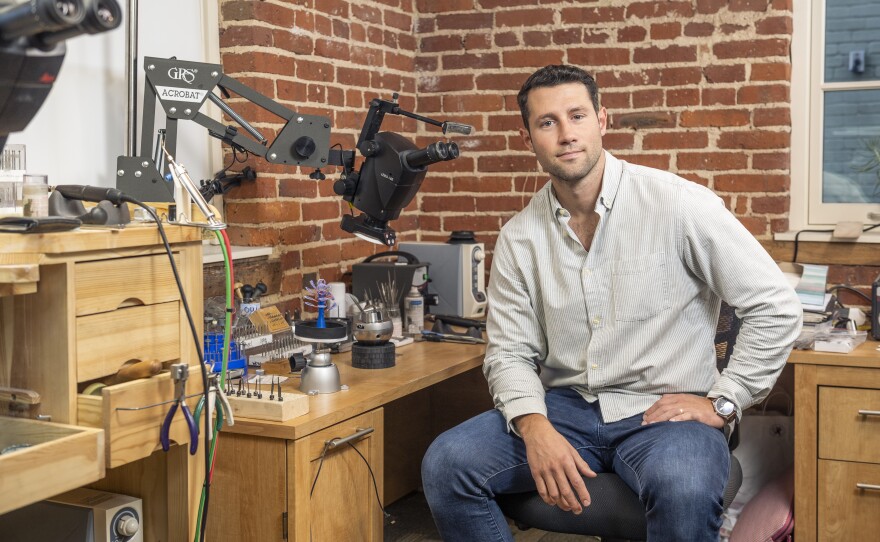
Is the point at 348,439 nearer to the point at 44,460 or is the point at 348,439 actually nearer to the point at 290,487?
the point at 290,487

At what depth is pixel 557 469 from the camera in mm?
2086

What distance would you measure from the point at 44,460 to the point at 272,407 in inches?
26.1

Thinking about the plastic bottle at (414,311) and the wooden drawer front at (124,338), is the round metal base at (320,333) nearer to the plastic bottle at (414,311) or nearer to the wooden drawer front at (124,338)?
the plastic bottle at (414,311)

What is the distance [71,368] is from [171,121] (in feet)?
2.73

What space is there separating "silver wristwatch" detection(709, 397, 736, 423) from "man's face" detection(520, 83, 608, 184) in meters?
0.62

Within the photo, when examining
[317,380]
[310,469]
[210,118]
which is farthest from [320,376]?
[210,118]

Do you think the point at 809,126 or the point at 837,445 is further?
the point at 809,126

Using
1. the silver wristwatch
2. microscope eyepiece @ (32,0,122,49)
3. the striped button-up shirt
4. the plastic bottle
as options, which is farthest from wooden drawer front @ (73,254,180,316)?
the plastic bottle

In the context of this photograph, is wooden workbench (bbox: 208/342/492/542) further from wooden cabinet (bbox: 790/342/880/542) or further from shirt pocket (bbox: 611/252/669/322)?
wooden cabinet (bbox: 790/342/880/542)

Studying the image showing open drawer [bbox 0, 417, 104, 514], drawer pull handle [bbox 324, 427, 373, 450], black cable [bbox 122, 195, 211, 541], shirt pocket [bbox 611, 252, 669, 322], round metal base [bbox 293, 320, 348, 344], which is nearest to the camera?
open drawer [bbox 0, 417, 104, 514]

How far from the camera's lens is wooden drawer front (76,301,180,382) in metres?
1.57

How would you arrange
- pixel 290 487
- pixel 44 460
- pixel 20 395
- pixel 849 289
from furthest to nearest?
1. pixel 849 289
2. pixel 290 487
3. pixel 20 395
4. pixel 44 460

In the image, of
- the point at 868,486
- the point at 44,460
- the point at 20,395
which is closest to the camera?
the point at 44,460

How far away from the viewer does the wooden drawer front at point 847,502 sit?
2.75 metres
